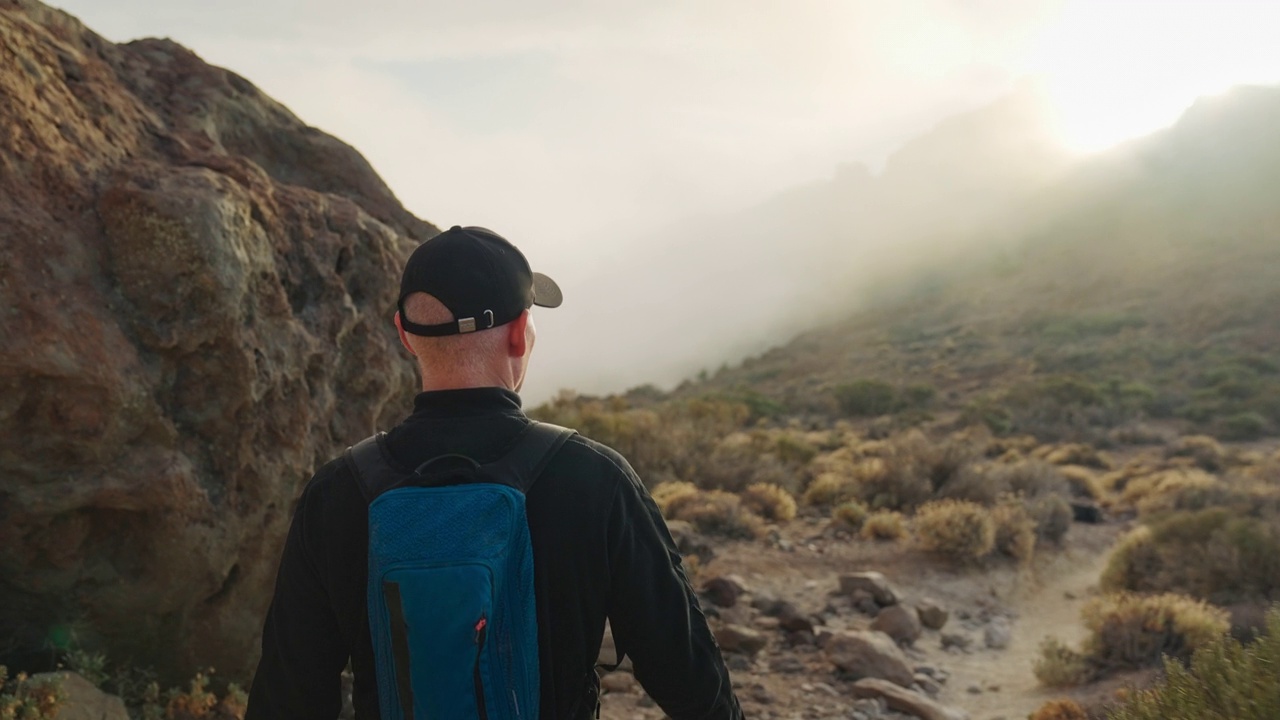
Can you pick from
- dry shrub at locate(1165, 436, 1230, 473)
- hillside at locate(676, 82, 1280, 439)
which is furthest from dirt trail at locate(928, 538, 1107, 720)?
hillside at locate(676, 82, 1280, 439)

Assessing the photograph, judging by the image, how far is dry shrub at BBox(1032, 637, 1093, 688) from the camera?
5500mm

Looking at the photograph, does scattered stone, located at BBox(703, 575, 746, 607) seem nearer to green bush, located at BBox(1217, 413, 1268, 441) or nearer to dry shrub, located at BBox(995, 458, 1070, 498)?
dry shrub, located at BBox(995, 458, 1070, 498)

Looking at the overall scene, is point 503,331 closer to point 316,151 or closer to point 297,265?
point 297,265

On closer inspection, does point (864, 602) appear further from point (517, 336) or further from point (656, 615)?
point (517, 336)

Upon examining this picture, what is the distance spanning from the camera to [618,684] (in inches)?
202

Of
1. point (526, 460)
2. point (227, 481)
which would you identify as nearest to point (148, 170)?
point (227, 481)

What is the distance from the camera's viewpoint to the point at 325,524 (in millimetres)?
1655

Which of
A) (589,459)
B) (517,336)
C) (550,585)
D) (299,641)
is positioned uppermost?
(517,336)

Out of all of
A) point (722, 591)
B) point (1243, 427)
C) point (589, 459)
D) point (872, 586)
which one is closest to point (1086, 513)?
point (872, 586)

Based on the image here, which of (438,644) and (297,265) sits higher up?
(297,265)

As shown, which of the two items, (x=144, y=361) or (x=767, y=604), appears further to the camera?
(x=767, y=604)

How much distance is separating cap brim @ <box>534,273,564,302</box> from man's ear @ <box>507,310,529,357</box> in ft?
0.69

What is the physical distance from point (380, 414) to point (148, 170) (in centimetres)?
183

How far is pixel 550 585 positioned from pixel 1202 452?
16893mm
